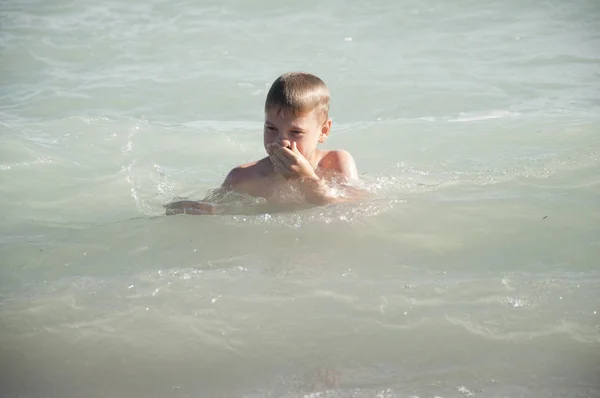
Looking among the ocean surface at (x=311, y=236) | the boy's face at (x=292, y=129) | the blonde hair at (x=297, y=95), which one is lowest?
the ocean surface at (x=311, y=236)

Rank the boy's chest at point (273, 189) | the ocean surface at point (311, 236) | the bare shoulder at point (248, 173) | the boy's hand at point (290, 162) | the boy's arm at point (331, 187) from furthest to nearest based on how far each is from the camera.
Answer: the bare shoulder at point (248, 173)
the boy's chest at point (273, 189)
the boy's arm at point (331, 187)
the boy's hand at point (290, 162)
the ocean surface at point (311, 236)

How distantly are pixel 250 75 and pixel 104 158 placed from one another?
304cm

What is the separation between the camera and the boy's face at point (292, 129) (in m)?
4.82

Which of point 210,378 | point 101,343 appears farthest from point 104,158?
point 210,378

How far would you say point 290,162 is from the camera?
467 cm

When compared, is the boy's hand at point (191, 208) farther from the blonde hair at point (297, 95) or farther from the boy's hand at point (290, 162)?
the blonde hair at point (297, 95)

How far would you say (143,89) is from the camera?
8.77 metres

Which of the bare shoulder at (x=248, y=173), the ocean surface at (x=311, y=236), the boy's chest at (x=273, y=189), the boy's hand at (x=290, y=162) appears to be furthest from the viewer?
the bare shoulder at (x=248, y=173)

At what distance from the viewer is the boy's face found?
4.82 m

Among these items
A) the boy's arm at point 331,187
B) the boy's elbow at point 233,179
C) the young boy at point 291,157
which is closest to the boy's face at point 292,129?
the young boy at point 291,157

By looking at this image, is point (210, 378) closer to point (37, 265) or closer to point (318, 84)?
point (37, 265)

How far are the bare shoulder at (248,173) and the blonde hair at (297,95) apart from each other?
18.3 inches

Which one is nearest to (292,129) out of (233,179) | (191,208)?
(233,179)

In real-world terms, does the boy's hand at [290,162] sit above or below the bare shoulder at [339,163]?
above
